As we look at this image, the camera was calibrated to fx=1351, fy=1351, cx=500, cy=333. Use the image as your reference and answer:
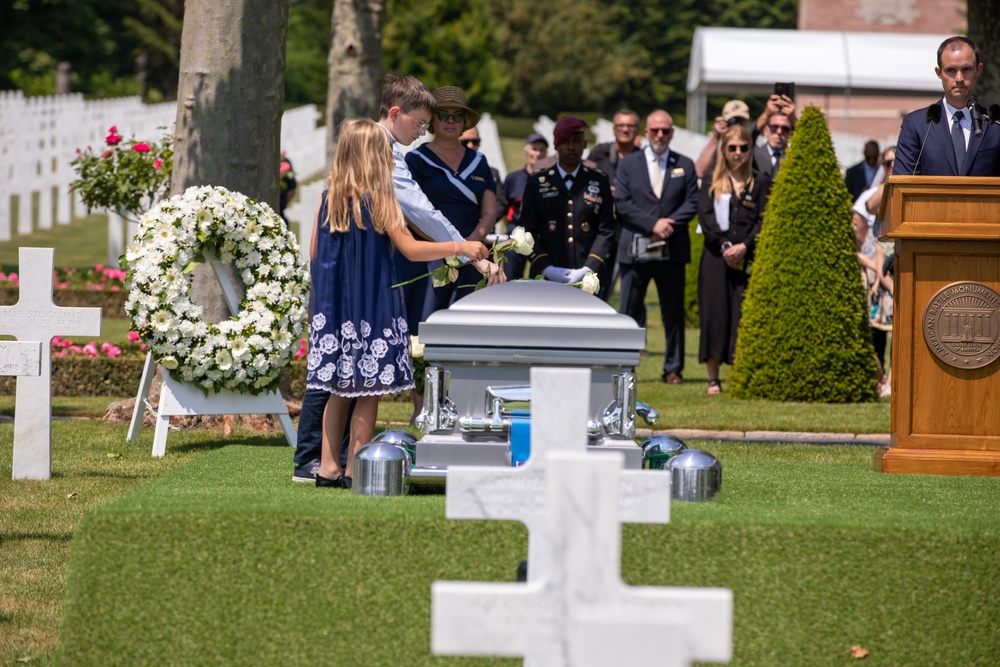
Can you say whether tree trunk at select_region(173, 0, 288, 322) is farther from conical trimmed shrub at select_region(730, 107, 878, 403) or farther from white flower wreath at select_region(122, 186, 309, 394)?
Result: conical trimmed shrub at select_region(730, 107, 878, 403)

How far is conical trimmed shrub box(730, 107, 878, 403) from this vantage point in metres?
10.1

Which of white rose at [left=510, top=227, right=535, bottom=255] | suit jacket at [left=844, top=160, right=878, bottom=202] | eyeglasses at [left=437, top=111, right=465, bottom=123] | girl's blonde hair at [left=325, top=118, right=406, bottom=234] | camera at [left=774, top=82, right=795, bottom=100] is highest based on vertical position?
camera at [left=774, top=82, right=795, bottom=100]

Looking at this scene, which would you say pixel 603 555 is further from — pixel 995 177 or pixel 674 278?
pixel 674 278

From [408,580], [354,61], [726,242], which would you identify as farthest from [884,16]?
[408,580]

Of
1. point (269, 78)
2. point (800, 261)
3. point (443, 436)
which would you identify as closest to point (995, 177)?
point (443, 436)

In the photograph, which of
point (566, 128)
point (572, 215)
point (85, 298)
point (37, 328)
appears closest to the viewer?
point (37, 328)

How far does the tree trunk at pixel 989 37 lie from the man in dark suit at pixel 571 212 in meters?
10.2

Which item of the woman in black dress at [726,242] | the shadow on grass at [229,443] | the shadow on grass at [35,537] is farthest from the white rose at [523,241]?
the woman in black dress at [726,242]

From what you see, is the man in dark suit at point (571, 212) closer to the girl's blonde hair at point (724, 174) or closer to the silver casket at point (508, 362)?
the girl's blonde hair at point (724, 174)

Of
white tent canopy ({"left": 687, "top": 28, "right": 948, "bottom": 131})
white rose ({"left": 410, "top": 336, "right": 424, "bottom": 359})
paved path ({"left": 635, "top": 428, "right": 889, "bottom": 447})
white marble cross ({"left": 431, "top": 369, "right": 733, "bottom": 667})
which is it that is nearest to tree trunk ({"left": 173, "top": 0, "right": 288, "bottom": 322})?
white rose ({"left": 410, "top": 336, "right": 424, "bottom": 359})

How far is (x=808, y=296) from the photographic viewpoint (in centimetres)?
1012

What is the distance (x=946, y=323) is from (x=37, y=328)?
14.1 ft

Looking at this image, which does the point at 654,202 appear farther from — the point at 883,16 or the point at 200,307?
the point at 883,16

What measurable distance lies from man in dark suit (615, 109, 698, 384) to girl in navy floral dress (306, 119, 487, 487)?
5.87 meters
